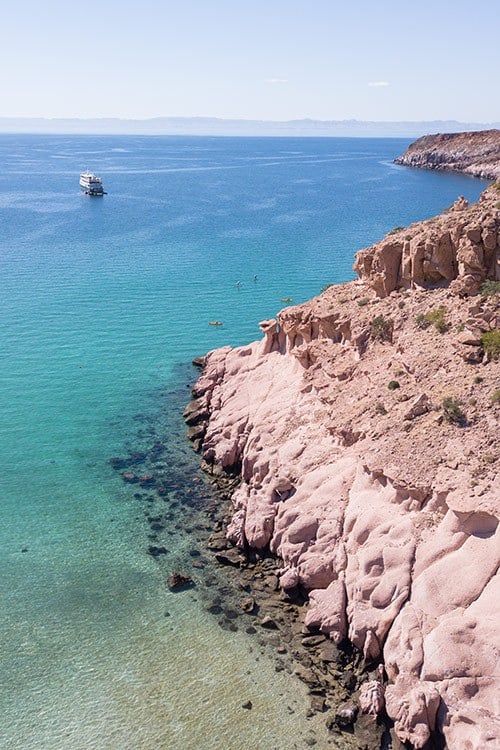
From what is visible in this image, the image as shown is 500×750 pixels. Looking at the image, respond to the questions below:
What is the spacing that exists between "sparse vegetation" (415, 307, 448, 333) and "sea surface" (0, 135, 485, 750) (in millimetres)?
16811

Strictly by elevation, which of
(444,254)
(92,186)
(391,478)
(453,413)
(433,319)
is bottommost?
Answer: (391,478)

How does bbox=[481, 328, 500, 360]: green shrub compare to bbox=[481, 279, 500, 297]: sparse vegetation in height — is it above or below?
below

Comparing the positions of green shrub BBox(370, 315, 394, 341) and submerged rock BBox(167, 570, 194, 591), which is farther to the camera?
green shrub BBox(370, 315, 394, 341)

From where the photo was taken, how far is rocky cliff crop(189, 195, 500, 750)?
82.4 feet

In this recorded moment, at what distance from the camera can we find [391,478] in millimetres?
31406

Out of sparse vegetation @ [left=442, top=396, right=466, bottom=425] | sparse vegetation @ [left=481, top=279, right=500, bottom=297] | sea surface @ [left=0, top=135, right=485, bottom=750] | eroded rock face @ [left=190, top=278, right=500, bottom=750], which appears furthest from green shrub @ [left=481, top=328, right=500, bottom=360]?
sea surface @ [left=0, top=135, right=485, bottom=750]

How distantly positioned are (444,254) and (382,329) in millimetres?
5625

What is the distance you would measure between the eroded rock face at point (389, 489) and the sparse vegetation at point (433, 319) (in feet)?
1.04

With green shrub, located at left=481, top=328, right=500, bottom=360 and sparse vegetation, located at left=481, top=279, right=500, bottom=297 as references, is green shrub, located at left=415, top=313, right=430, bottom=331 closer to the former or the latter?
sparse vegetation, located at left=481, top=279, right=500, bottom=297

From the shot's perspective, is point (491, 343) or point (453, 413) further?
point (491, 343)

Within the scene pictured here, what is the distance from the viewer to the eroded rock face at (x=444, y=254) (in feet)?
120

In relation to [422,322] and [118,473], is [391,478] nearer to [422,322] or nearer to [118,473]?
[422,322]

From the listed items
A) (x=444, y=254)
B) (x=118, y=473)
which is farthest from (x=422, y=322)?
(x=118, y=473)

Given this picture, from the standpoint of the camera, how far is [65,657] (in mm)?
28359
